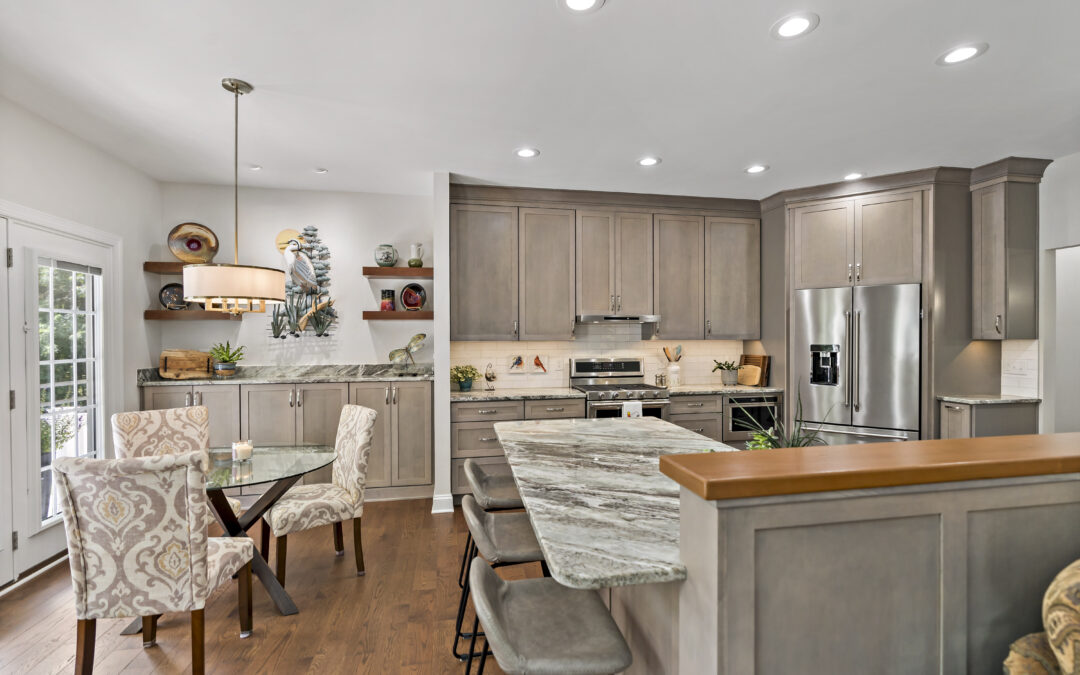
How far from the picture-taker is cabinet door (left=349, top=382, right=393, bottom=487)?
14.1 feet

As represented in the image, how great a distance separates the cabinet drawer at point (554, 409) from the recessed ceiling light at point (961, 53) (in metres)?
3.06

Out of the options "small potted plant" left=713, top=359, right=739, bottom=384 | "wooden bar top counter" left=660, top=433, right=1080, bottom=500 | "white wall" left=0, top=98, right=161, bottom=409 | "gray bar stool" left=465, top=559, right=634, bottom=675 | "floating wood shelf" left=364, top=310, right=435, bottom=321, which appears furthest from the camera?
"small potted plant" left=713, top=359, right=739, bottom=384

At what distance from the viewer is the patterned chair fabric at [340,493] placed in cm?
273

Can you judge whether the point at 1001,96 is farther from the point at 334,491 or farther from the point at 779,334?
the point at 334,491

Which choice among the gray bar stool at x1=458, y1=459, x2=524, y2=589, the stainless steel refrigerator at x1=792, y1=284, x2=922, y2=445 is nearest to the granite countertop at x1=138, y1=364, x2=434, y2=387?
the gray bar stool at x1=458, y1=459, x2=524, y2=589

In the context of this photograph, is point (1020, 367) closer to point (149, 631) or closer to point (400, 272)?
point (400, 272)

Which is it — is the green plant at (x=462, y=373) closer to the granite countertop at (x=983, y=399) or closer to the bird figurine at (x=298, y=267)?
the bird figurine at (x=298, y=267)

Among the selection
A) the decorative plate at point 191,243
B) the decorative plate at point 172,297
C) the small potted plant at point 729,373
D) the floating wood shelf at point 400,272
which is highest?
the decorative plate at point 191,243

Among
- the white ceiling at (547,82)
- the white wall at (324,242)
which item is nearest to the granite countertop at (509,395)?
the white wall at (324,242)

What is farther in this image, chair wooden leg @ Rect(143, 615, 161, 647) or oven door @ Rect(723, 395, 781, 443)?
oven door @ Rect(723, 395, 781, 443)

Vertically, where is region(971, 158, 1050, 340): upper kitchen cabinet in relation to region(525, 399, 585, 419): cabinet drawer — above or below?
above

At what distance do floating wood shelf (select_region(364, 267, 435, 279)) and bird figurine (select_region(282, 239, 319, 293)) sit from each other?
0.57 m

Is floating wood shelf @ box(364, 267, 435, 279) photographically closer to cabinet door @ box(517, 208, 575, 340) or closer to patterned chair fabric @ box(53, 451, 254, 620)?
cabinet door @ box(517, 208, 575, 340)

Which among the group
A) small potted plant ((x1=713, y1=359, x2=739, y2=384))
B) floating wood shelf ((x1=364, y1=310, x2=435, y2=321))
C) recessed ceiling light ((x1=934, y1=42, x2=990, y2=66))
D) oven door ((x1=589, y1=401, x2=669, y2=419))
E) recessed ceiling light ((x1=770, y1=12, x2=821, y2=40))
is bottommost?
oven door ((x1=589, y1=401, x2=669, y2=419))
